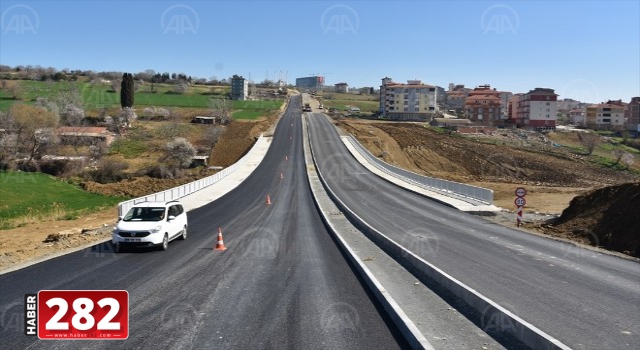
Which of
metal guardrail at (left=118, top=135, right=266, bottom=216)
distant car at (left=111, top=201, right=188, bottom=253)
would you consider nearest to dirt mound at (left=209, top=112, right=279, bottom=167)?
metal guardrail at (left=118, top=135, right=266, bottom=216)

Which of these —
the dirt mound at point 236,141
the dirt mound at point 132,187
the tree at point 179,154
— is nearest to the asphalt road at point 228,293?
the dirt mound at point 132,187

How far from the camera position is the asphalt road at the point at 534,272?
384 inches

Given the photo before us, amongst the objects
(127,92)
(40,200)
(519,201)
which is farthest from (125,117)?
(519,201)

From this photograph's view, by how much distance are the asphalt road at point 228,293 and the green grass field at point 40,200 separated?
18.5m

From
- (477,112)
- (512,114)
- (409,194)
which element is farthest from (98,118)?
(512,114)

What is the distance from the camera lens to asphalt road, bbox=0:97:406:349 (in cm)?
851

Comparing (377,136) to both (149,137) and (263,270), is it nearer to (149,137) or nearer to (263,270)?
(149,137)

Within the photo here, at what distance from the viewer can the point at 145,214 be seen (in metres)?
19.8

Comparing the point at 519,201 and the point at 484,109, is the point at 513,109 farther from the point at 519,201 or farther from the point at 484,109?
the point at 519,201

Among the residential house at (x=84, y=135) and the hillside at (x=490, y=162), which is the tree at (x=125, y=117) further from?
the hillside at (x=490, y=162)

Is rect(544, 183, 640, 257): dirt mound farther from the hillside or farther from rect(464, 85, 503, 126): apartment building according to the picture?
rect(464, 85, 503, 126): apartment building

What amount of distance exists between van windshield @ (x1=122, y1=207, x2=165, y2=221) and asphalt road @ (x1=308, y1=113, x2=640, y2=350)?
9658 mm

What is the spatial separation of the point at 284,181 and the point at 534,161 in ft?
133

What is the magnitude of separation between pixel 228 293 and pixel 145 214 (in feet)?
30.7
